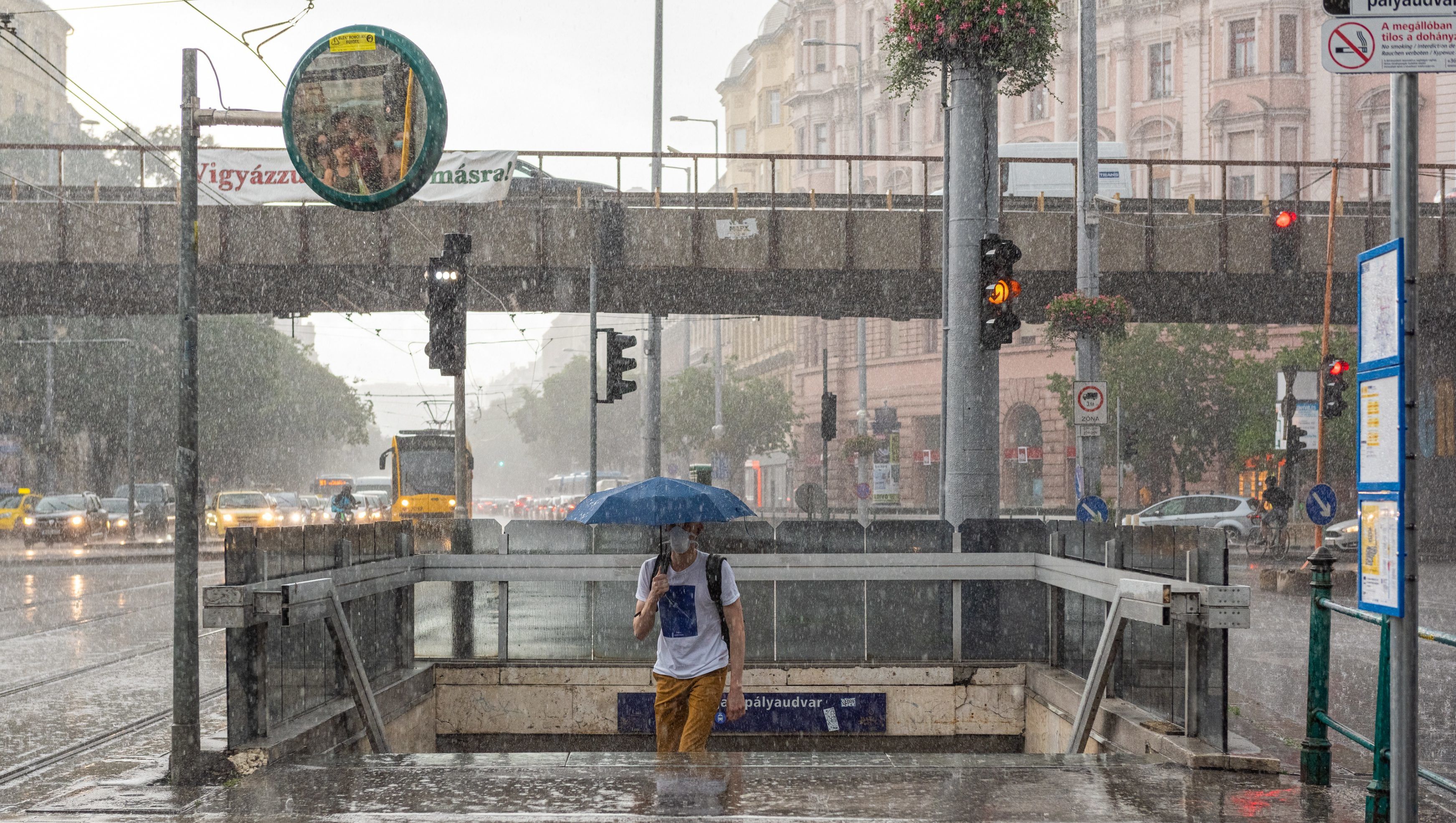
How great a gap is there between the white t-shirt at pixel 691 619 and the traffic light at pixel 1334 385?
775 inches

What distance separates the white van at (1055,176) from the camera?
3516 centimetres

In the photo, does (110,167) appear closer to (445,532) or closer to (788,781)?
(445,532)

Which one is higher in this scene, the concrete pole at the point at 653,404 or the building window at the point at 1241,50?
the building window at the point at 1241,50

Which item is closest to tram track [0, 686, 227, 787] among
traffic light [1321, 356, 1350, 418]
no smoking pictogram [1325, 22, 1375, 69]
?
no smoking pictogram [1325, 22, 1375, 69]

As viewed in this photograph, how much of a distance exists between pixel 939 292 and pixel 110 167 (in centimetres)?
5076

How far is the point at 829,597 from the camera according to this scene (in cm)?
1065

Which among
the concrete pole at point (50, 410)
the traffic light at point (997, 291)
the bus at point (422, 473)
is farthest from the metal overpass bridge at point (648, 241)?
the concrete pole at point (50, 410)

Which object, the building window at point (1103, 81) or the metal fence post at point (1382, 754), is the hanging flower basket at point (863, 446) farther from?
the metal fence post at point (1382, 754)

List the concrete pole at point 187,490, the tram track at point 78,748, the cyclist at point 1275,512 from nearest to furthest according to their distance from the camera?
the concrete pole at point 187,490 → the tram track at point 78,748 → the cyclist at point 1275,512

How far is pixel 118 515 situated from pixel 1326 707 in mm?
45391

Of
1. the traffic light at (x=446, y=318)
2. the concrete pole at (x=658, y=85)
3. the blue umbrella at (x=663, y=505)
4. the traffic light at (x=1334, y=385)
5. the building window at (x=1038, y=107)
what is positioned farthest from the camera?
the building window at (x=1038, y=107)

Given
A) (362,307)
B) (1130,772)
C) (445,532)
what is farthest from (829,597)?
(362,307)

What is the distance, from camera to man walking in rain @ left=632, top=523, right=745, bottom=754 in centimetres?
762

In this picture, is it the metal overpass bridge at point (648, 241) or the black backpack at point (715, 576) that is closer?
the black backpack at point (715, 576)
